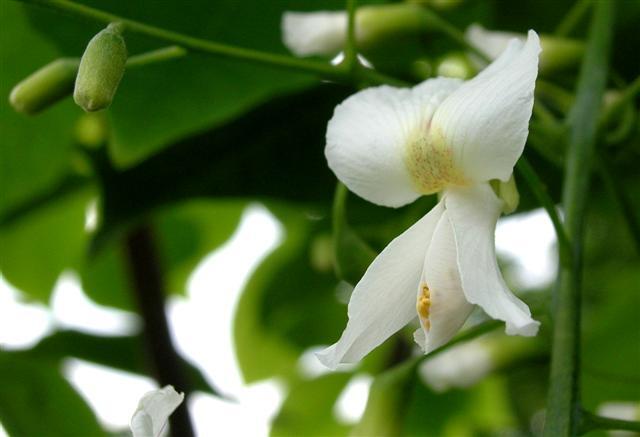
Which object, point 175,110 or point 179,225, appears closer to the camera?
point 175,110

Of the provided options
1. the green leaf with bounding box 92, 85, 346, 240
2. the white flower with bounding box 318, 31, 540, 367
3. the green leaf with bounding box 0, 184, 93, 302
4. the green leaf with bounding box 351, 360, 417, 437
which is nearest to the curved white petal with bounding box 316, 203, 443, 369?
the white flower with bounding box 318, 31, 540, 367

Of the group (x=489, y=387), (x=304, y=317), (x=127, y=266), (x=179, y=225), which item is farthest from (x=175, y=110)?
(x=489, y=387)

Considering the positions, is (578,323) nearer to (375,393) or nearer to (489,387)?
(375,393)

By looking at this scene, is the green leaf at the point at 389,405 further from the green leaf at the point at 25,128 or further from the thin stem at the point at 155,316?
the green leaf at the point at 25,128

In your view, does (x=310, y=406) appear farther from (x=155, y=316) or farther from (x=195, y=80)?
(x=195, y=80)

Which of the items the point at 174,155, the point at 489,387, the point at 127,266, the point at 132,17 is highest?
the point at 132,17

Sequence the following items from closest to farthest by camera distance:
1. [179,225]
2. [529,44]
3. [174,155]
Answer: [529,44], [174,155], [179,225]

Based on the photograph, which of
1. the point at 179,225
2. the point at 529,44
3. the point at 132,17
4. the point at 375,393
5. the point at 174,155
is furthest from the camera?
the point at 179,225

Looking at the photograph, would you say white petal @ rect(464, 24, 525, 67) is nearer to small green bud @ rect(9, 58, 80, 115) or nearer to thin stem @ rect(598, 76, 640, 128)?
thin stem @ rect(598, 76, 640, 128)
